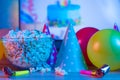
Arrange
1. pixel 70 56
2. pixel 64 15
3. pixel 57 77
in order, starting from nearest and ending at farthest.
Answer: pixel 57 77
pixel 70 56
pixel 64 15

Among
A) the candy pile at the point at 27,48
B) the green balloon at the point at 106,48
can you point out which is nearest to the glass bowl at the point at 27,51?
the candy pile at the point at 27,48

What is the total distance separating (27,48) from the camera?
1.04m

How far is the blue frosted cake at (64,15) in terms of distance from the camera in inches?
52.3

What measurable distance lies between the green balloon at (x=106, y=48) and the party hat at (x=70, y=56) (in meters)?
0.06

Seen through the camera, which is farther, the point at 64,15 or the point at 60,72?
the point at 64,15

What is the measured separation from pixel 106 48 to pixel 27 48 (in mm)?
286

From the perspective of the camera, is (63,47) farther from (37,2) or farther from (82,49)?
(37,2)

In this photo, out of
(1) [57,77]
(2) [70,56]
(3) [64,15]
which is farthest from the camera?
(3) [64,15]

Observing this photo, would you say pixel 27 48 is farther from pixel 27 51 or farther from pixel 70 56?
pixel 70 56

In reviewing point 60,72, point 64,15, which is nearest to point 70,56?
point 60,72

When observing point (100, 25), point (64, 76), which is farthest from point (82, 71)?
point (100, 25)

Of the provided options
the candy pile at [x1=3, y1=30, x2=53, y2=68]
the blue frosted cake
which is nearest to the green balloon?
the candy pile at [x1=3, y1=30, x2=53, y2=68]

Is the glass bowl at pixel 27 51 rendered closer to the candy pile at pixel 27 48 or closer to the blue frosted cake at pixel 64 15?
the candy pile at pixel 27 48

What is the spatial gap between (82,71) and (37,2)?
0.46m
